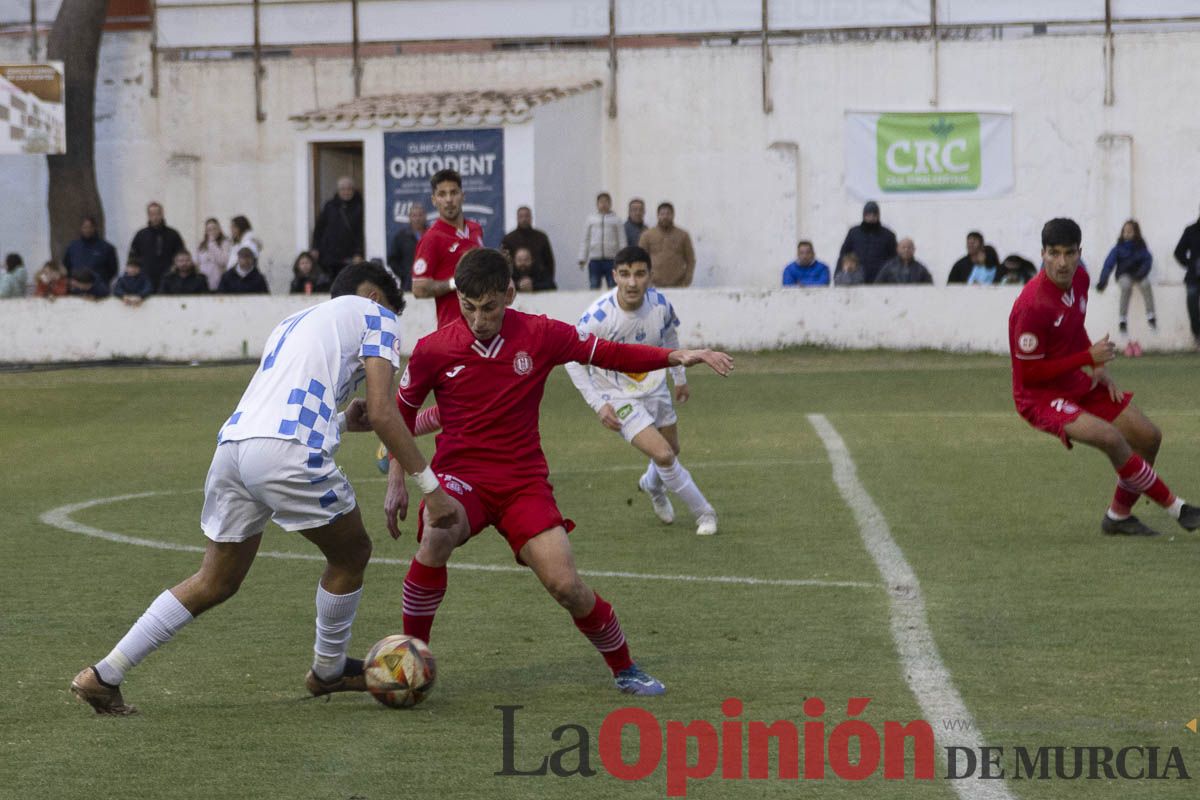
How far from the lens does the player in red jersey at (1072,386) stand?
9992 millimetres

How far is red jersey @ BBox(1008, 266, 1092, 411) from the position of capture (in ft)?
32.9

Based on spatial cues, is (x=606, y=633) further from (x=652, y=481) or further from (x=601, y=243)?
(x=601, y=243)

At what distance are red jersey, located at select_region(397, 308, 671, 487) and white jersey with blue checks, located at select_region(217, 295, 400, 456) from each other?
1.53 ft

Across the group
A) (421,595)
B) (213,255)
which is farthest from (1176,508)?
(213,255)

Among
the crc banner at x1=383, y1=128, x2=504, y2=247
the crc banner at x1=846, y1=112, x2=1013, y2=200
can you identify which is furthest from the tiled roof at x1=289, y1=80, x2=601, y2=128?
the crc banner at x1=846, y1=112, x2=1013, y2=200

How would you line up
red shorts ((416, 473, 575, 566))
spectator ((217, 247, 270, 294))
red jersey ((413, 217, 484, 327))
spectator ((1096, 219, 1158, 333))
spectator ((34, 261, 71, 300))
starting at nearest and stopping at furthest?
1. red shorts ((416, 473, 575, 566))
2. red jersey ((413, 217, 484, 327))
3. spectator ((1096, 219, 1158, 333))
4. spectator ((217, 247, 270, 294))
5. spectator ((34, 261, 71, 300))

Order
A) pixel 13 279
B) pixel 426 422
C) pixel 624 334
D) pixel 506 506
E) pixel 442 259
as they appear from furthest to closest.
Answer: pixel 13 279
pixel 442 259
pixel 624 334
pixel 426 422
pixel 506 506

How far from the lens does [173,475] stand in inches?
557

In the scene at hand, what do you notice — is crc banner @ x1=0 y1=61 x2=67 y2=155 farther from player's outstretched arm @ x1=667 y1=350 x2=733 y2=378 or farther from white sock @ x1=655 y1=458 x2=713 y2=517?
player's outstretched arm @ x1=667 y1=350 x2=733 y2=378

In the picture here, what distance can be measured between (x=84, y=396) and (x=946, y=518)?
11.9 metres

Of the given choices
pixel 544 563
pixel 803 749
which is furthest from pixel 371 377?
pixel 803 749

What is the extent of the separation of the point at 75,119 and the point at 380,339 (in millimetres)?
24649

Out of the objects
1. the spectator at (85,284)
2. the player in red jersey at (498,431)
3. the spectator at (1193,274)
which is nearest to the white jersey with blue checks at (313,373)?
the player in red jersey at (498,431)

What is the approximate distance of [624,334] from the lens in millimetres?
11094
